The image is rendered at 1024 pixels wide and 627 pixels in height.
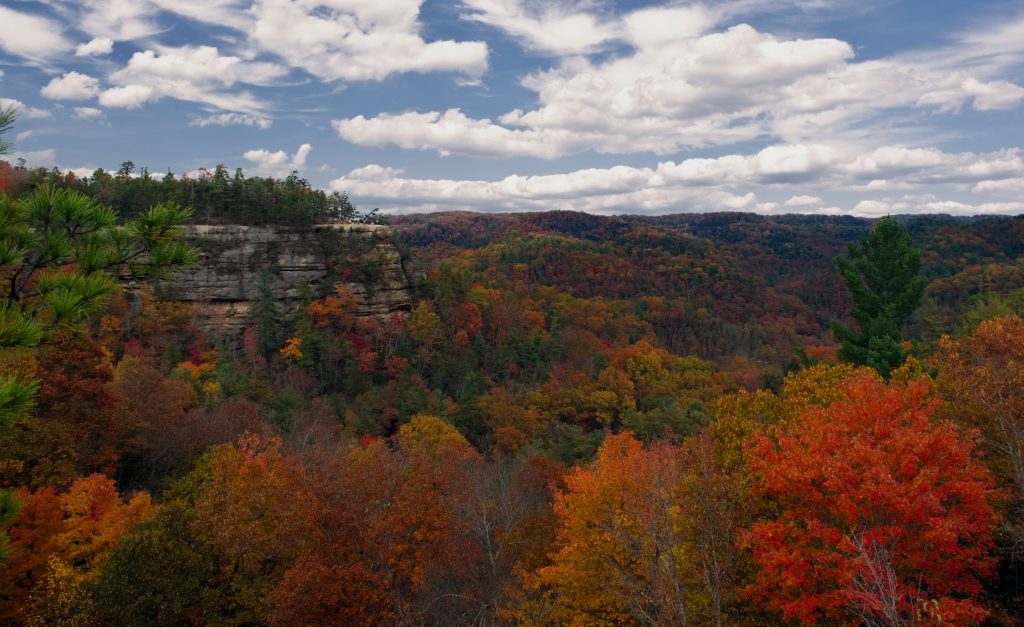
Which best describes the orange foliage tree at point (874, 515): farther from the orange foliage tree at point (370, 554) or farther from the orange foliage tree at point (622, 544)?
the orange foliage tree at point (370, 554)

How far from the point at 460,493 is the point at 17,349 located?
748 inches

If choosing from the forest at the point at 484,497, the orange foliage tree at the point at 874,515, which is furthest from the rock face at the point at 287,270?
the orange foliage tree at the point at 874,515

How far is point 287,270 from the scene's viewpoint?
224 ft

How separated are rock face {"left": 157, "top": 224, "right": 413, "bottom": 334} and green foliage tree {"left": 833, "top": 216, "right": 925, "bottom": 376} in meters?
54.7

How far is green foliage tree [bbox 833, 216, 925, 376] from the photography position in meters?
26.8

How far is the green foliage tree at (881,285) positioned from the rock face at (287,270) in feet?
179

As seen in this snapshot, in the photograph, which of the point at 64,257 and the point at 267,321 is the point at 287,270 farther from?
the point at 64,257

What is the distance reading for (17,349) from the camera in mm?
5004

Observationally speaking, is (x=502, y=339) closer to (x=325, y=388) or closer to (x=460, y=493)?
(x=325, y=388)

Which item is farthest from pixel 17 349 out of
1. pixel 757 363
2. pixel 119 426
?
pixel 757 363

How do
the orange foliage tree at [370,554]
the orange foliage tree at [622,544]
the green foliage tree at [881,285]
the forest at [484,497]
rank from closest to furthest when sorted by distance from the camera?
the forest at [484,497] < the orange foliage tree at [622,544] < the orange foliage tree at [370,554] < the green foliage tree at [881,285]

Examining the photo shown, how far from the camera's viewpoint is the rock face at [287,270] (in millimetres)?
64000

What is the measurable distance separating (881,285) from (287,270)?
6227 cm

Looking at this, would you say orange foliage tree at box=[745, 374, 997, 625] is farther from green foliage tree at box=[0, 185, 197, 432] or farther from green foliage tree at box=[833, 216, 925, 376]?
green foliage tree at box=[833, 216, 925, 376]
